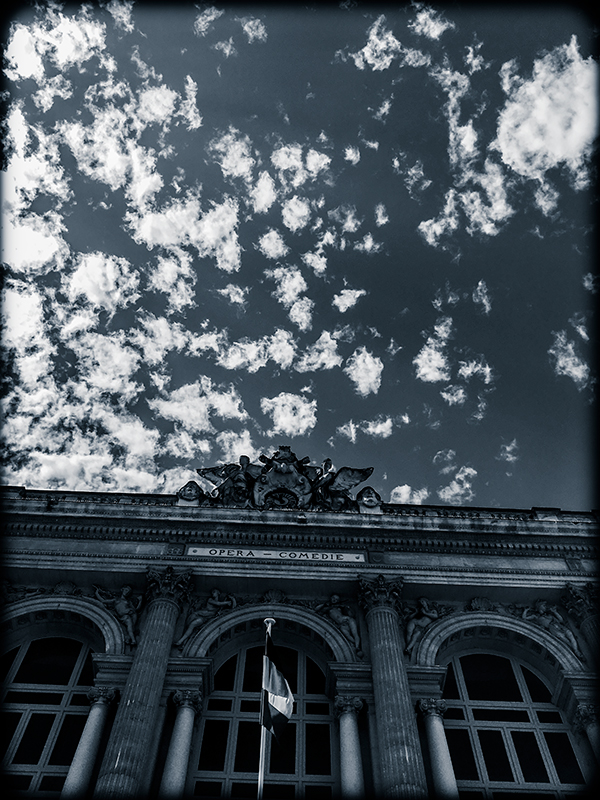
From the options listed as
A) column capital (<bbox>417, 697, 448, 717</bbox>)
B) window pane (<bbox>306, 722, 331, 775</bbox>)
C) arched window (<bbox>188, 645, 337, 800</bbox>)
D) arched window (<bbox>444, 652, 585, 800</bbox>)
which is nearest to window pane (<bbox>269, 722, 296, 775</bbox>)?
arched window (<bbox>188, 645, 337, 800</bbox>)

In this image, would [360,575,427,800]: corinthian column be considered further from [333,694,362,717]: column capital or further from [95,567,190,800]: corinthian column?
[95,567,190,800]: corinthian column

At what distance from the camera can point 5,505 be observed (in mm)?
23312

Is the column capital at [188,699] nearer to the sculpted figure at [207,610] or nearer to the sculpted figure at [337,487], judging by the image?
the sculpted figure at [207,610]

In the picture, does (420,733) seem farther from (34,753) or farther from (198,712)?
(34,753)

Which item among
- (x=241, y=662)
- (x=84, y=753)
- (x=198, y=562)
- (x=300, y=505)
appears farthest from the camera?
(x=300, y=505)

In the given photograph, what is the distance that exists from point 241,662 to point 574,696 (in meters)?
9.54

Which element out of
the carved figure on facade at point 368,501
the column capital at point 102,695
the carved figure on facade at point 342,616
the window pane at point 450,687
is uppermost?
the carved figure on facade at point 368,501

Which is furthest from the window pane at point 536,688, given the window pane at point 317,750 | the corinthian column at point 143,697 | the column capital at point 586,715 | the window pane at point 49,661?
the window pane at point 49,661

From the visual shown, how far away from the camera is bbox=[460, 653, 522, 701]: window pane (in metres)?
20.7

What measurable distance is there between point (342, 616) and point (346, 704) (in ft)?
9.88

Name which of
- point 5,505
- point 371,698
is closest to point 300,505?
point 371,698

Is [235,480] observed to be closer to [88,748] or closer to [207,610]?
[207,610]

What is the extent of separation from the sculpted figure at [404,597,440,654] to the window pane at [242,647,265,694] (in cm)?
437

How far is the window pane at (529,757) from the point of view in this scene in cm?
1848
